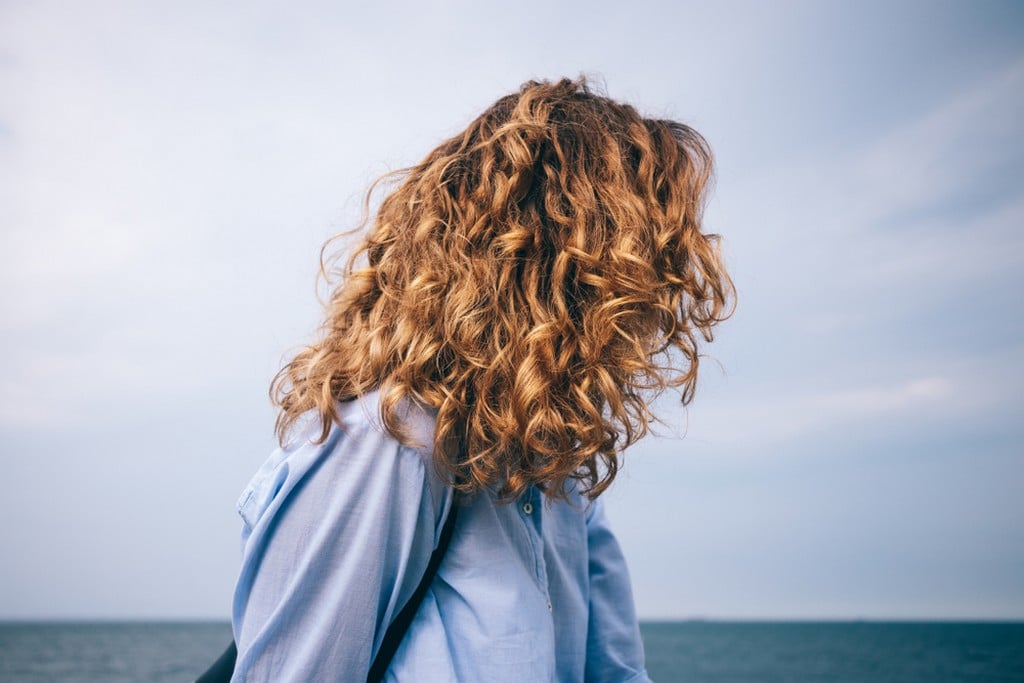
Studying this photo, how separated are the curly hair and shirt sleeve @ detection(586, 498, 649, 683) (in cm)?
49

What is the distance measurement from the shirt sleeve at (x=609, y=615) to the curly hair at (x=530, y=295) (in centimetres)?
49

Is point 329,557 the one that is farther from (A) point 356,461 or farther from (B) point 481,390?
(B) point 481,390

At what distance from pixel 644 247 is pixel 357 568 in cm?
89

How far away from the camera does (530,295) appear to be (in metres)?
1.45

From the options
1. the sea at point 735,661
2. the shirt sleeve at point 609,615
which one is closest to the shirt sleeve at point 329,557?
the shirt sleeve at point 609,615

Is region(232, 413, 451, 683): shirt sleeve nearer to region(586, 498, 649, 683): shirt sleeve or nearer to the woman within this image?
the woman

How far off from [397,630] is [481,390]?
0.48 m

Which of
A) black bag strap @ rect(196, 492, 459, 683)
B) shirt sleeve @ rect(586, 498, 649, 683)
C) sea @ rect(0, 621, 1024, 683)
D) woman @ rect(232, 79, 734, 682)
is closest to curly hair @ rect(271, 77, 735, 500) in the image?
woman @ rect(232, 79, 734, 682)

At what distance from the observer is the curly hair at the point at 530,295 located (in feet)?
4.46

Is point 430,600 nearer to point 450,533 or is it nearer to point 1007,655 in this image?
point 450,533

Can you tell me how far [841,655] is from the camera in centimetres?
6241

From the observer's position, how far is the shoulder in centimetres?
→ 122

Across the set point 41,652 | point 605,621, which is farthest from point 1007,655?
point 41,652

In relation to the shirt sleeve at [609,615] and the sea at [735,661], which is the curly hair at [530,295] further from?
the sea at [735,661]
